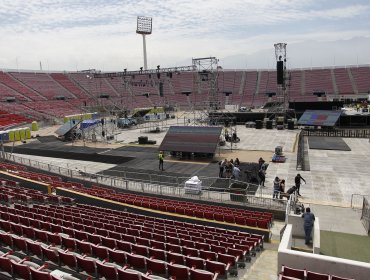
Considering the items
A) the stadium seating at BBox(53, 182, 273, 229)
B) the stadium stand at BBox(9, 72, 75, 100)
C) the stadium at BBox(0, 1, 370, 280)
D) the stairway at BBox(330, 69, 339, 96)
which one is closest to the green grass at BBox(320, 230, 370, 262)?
the stadium at BBox(0, 1, 370, 280)

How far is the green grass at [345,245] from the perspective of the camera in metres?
10.5

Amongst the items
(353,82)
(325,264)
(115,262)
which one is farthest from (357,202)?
(353,82)

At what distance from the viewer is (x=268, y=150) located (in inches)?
1273

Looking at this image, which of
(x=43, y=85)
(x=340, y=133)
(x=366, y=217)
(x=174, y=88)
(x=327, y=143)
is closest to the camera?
(x=366, y=217)

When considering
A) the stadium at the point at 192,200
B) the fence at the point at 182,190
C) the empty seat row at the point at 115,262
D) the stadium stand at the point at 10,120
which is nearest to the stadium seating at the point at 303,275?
the stadium at the point at 192,200

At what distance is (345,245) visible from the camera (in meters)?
11.3

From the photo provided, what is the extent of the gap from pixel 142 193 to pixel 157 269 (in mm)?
11810

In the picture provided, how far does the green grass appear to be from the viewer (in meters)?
10.5

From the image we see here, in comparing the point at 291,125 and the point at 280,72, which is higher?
the point at 280,72

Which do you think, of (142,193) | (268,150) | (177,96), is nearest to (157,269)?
(142,193)

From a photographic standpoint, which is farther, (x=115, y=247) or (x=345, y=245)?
(x=345, y=245)

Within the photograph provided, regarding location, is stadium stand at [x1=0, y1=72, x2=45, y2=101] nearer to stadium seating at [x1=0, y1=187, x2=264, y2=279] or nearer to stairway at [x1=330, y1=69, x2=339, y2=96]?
stadium seating at [x1=0, y1=187, x2=264, y2=279]

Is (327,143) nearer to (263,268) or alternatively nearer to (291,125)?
(291,125)

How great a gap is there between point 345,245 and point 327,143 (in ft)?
85.0
